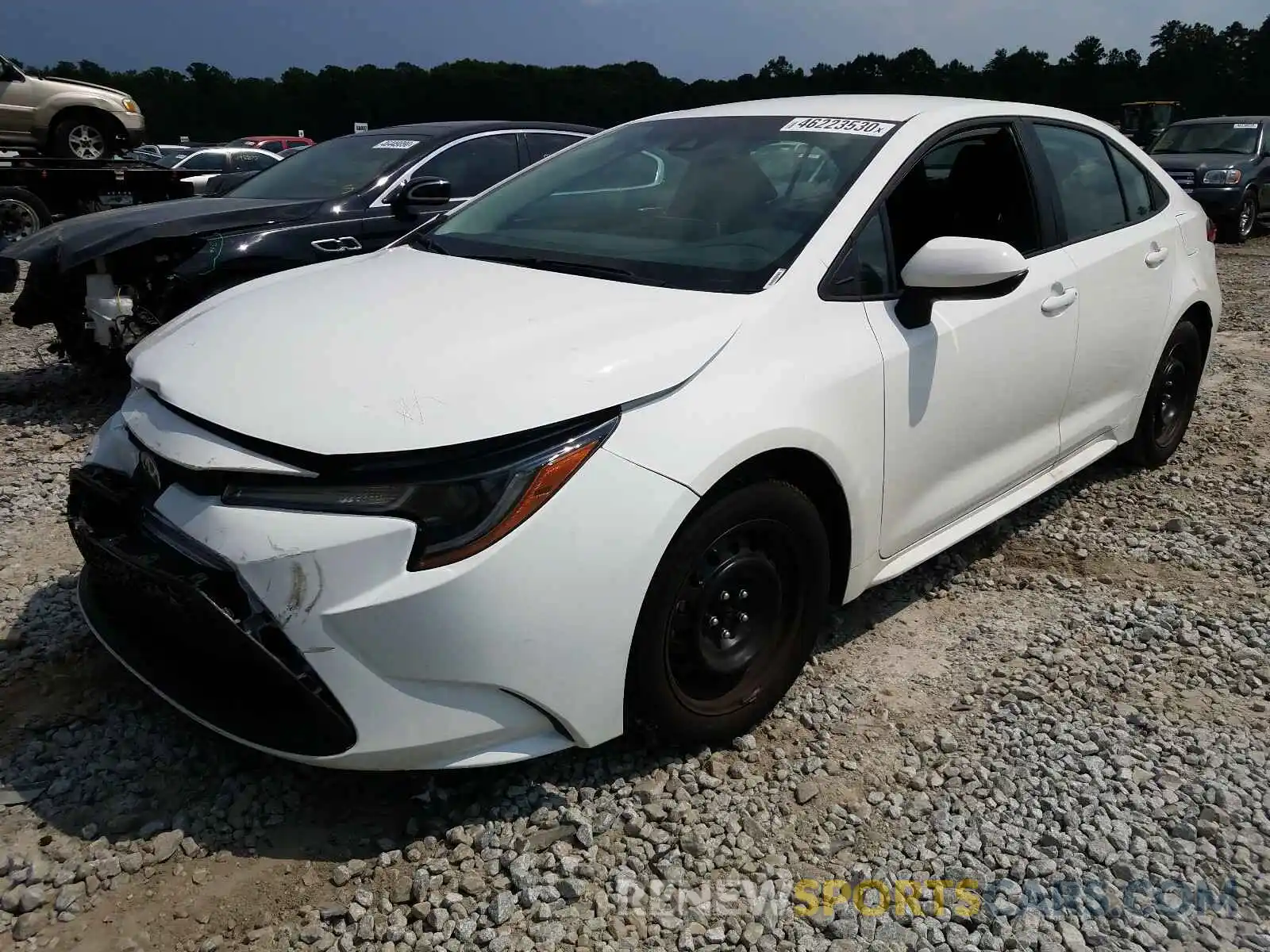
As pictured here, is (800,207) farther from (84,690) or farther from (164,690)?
(84,690)

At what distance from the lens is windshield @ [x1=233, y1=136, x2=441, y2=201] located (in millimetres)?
5980

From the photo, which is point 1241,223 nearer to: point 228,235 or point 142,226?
point 228,235

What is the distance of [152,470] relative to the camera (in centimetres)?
229

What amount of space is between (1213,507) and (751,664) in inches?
108

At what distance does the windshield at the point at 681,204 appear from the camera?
2730 mm

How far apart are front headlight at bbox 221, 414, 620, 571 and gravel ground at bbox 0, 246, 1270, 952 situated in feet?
2.49

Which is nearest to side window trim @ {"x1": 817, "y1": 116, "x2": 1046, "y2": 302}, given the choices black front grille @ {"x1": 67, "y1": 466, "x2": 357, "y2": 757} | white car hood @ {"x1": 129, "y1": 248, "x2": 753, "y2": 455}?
white car hood @ {"x1": 129, "y1": 248, "x2": 753, "y2": 455}

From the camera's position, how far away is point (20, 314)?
5691 millimetres

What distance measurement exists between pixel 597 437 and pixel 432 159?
447 cm

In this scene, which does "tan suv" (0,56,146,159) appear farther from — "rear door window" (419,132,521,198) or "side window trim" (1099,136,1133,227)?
"side window trim" (1099,136,1133,227)

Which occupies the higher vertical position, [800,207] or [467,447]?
[800,207]

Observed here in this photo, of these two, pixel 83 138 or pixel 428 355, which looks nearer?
pixel 428 355

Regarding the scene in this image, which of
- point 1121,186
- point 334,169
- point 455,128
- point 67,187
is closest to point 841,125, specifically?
point 1121,186

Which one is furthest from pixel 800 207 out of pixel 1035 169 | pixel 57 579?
pixel 57 579
